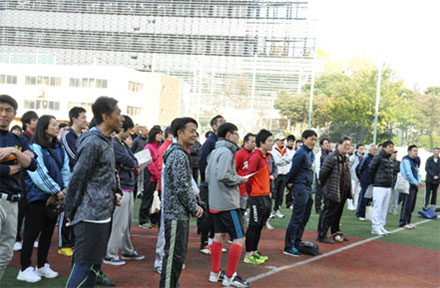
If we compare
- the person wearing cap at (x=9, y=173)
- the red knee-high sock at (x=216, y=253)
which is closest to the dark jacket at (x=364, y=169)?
the red knee-high sock at (x=216, y=253)

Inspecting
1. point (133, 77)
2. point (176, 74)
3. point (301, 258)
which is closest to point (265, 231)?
point (301, 258)

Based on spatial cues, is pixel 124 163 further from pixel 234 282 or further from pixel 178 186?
pixel 234 282

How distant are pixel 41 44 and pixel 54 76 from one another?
36420 millimetres

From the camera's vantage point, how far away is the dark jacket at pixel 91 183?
12.5 ft

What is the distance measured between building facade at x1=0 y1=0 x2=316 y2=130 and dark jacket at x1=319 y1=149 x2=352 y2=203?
203 feet

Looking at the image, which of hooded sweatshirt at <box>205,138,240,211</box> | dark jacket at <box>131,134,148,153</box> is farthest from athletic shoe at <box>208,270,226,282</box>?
dark jacket at <box>131,134,148,153</box>

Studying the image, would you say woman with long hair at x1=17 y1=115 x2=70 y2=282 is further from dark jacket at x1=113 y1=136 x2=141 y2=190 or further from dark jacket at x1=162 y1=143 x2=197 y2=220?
dark jacket at x1=162 y1=143 x2=197 y2=220

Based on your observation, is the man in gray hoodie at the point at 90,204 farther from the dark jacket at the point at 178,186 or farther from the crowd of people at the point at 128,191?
the dark jacket at the point at 178,186

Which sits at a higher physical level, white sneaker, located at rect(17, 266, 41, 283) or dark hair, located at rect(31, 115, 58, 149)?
dark hair, located at rect(31, 115, 58, 149)

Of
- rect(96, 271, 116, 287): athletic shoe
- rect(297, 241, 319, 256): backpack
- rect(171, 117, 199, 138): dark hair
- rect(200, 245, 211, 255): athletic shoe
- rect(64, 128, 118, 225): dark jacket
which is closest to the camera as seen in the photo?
rect(64, 128, 118, 225): dark jacket

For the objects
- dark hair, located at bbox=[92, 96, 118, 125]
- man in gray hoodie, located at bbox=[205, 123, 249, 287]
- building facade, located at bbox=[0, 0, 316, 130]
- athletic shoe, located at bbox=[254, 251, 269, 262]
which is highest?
building facade, located at bbox=[0, 0, 316, 130]

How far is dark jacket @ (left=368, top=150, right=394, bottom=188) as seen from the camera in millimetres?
9945

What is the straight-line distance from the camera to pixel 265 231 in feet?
32.5

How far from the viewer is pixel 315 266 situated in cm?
721
